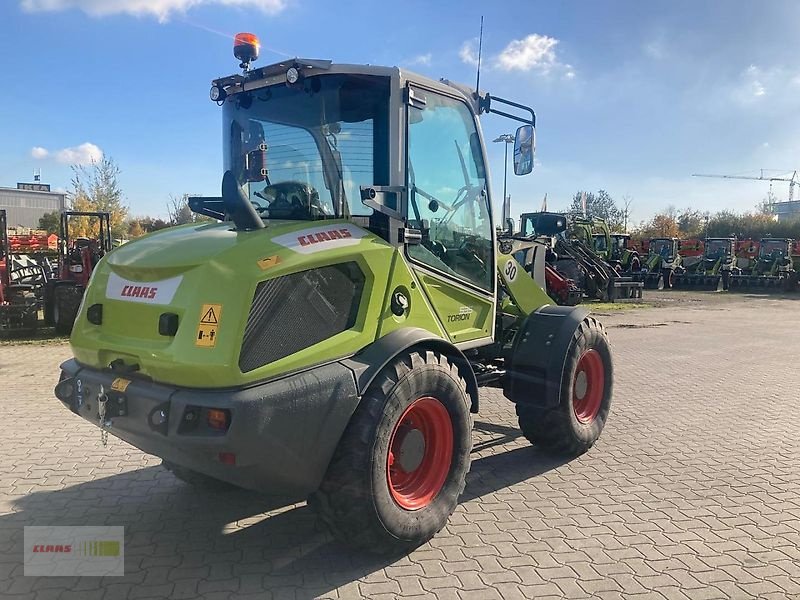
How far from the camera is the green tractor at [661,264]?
27.7 metres

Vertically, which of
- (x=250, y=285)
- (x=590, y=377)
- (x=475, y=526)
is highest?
(x=250, y=285)

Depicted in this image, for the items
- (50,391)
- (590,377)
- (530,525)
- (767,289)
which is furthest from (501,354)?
(767,289)

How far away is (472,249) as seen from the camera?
4445 millimetres

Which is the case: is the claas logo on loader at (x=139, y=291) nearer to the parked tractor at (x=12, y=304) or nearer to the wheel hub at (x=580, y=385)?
the wheel hub at (x=580, y=385)

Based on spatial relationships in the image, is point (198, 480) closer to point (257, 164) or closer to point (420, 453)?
point (420, 453)

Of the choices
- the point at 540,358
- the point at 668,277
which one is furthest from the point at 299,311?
the point at 668,277

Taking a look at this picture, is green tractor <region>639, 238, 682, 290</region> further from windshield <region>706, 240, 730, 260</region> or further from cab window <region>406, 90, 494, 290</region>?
cab window <region>406, 90, 494, 290</region>

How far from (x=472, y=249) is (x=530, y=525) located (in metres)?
1.89

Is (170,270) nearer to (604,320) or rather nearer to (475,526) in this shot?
(475,526)

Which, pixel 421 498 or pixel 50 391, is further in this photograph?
pixel 50 391

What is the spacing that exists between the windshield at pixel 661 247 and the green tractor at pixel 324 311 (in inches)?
1009

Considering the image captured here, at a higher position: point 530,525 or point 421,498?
point 421,498

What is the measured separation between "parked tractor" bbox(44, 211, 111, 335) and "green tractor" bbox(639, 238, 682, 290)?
886 inches

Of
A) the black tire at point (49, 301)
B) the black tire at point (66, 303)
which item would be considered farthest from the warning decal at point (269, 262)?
the black tire at point (49, 301)
